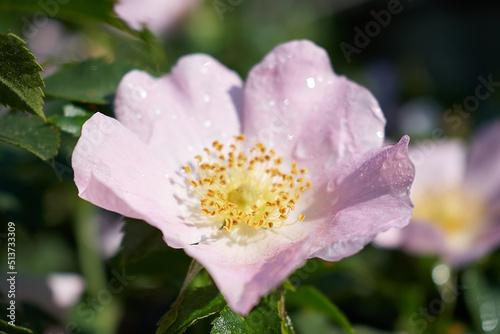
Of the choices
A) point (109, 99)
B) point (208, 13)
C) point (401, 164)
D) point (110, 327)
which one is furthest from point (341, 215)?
point (208, 13)

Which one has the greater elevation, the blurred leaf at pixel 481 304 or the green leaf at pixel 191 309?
the green leaf at pixel 191 309

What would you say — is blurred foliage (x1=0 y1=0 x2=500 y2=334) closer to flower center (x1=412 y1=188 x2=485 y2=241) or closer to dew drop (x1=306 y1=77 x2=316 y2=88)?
flower center (x1=412 y1=188 x2=485 y2=241)

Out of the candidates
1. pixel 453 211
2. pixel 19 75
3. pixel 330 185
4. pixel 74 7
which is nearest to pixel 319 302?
pixel 330 185

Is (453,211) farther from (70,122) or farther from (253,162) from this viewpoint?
(70,122)

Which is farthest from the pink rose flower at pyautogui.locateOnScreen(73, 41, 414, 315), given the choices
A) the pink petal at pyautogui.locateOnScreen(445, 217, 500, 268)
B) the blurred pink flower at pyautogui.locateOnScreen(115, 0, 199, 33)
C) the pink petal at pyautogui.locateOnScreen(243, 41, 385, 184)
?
the blurred pink flower at pyautogui.locateOnScreen(115, 0, 199, 33)

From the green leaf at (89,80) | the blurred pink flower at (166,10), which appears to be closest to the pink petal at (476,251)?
the green leaf at (89,80)

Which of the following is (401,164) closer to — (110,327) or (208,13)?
(110,327)
